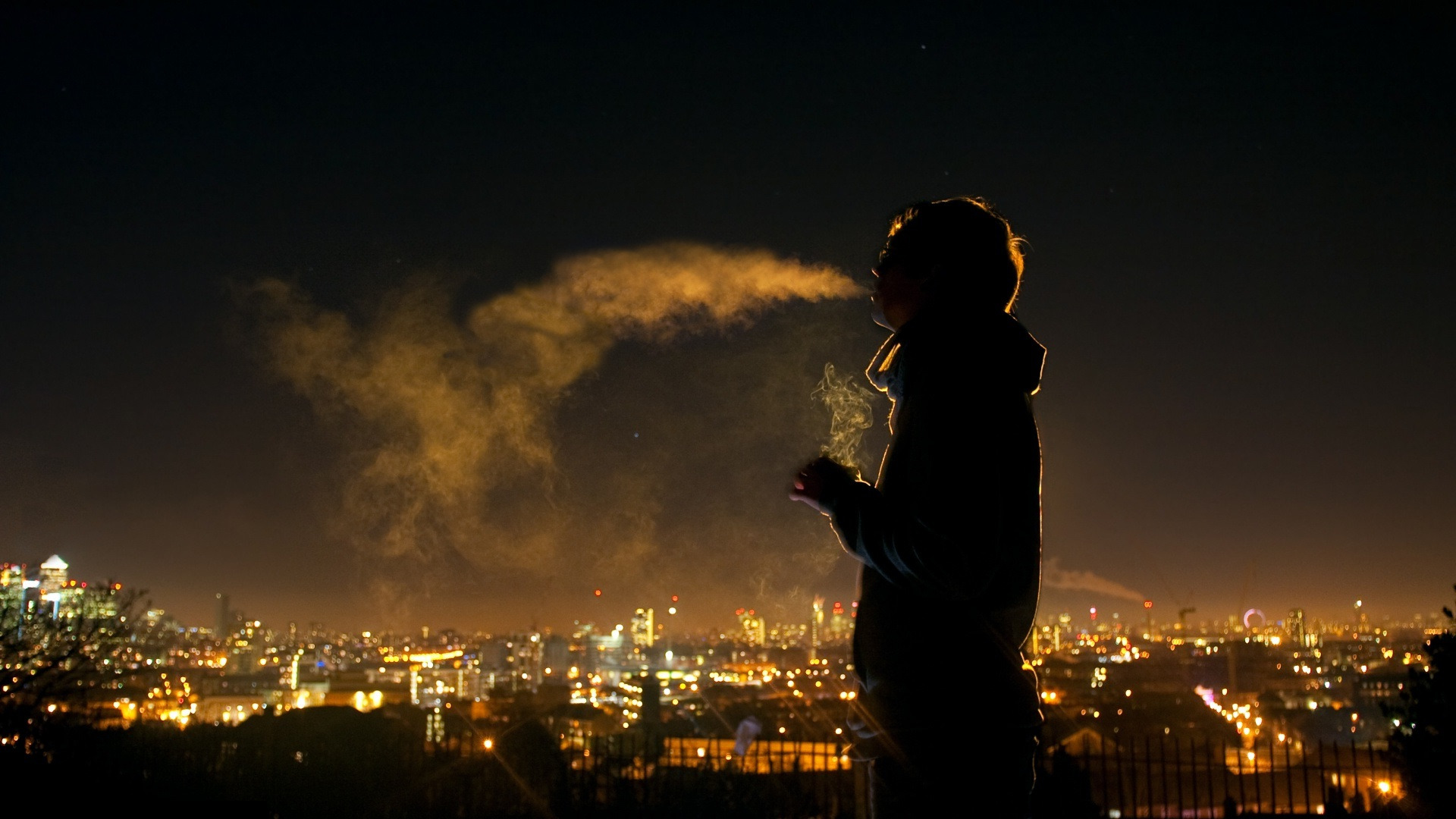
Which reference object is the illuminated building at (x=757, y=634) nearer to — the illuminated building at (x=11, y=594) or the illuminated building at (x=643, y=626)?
the illuminated building at (x=643, y=626)

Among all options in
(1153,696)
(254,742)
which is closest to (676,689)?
(1153,696)

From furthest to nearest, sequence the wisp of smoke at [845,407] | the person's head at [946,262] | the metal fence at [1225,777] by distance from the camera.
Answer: the metal fence at [1225,777] < the wisp of smoke at [845,407] < the person's head at [946,262]

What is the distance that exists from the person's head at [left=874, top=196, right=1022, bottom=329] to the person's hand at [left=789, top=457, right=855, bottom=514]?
14.7 inches

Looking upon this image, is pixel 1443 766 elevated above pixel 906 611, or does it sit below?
below

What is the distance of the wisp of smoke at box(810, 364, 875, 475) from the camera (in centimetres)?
260

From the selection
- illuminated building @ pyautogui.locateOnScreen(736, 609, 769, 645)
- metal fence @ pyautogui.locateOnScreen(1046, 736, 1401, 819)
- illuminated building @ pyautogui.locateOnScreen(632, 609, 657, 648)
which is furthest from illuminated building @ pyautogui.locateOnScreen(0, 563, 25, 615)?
illuminated building @ pyautogui.locateOnScreen(632, 609, 657, 648)

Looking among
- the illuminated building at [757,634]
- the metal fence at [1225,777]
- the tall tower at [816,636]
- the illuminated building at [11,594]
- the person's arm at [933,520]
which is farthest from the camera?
the illuminated building at [757,634]

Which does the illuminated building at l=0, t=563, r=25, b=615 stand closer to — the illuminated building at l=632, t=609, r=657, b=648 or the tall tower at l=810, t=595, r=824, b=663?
the tall tower at l=810, t=595, r=824, b=663

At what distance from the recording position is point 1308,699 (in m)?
69.1

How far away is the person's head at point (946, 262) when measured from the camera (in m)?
1.83

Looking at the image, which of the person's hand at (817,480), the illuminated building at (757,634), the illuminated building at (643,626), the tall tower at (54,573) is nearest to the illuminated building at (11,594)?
the tall tower at (54,573)

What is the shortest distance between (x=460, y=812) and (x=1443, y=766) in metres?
9.11

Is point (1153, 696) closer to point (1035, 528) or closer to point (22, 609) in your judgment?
point (22, 609)

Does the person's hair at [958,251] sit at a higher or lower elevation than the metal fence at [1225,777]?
higher
